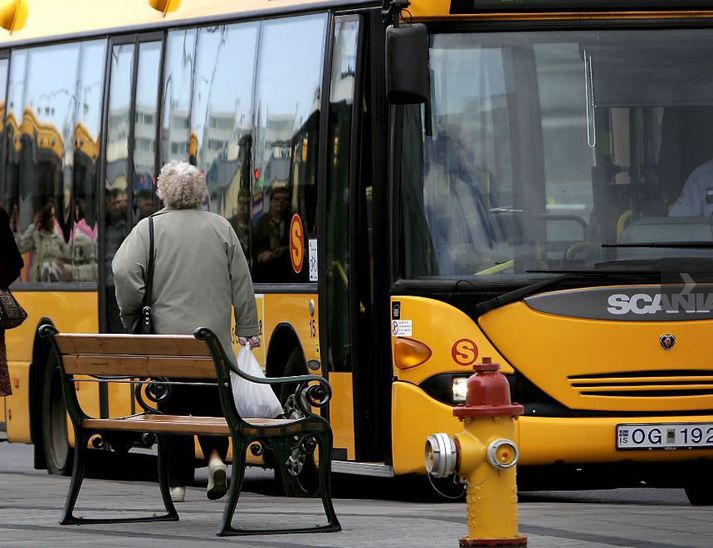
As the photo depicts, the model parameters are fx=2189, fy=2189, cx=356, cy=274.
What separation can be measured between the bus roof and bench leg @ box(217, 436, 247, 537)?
3.68 metres

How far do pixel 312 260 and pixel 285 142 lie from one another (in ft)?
2.68

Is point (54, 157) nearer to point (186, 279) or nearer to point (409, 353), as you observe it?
point (186, 279)

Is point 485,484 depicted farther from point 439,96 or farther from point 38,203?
point 38,203

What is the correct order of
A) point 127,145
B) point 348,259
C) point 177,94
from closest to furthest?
point 348,259 < point 177,94 < point 127,145

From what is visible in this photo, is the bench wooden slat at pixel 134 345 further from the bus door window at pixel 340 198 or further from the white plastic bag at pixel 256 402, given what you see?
the bus door window at pixel 340 198

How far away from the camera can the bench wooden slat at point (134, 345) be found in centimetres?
963

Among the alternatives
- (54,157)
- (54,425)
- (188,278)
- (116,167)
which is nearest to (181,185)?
(188,278)

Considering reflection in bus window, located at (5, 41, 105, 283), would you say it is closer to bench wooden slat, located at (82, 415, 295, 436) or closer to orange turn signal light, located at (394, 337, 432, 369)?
orange turn signal light, located at (394, 337, 432, 369)

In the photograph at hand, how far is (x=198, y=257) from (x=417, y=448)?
1521 mm

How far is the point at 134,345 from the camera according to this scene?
9.92m

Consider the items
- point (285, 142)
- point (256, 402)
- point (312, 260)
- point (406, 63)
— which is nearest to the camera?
point (256, 402)

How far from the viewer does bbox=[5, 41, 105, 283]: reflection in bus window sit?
50.6 ft

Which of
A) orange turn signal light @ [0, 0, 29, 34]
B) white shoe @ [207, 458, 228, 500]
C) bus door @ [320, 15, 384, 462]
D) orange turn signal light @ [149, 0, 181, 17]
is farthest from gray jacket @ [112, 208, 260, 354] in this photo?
orange turn signal light @ [0, 0, 29, 34]

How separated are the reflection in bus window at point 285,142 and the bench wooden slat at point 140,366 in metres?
2.79
